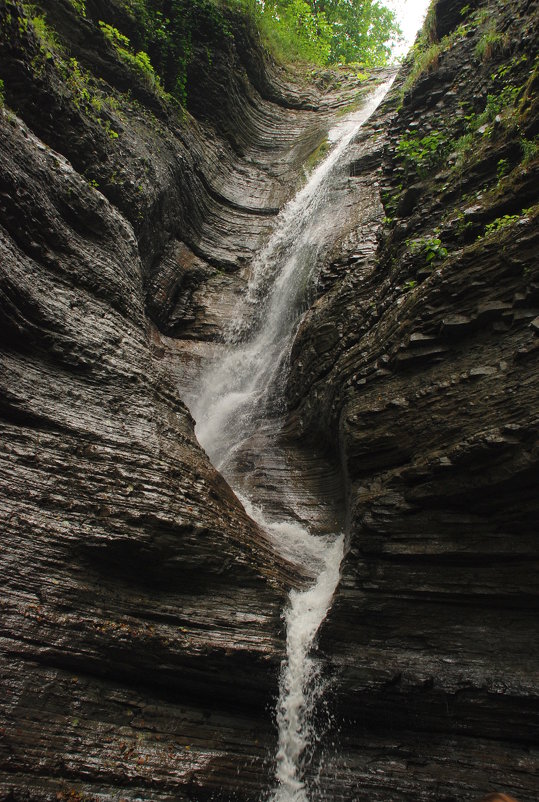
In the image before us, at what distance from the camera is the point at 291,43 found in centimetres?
2273

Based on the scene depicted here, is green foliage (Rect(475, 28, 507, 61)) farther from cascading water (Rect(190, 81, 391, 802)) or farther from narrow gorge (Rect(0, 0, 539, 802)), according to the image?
cascading water (Rect(190, 81, 391, 802))

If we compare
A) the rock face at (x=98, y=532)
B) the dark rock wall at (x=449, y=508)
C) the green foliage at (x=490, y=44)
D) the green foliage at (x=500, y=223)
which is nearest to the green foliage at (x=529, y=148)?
the dark rock wall at (x=449, y=508)

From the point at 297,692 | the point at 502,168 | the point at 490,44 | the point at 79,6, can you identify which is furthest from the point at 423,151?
the point at 297,692

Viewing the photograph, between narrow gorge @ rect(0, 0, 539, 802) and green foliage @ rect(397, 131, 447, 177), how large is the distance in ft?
0.29

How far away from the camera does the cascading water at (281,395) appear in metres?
5.44

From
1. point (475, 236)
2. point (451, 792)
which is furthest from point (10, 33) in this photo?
point (451, 792)

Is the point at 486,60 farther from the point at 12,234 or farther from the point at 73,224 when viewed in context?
the point at 12,234

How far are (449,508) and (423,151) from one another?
8.36 m

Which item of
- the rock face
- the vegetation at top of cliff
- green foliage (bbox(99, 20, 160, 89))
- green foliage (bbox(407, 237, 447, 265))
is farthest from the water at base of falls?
the vegetation at top of cliff

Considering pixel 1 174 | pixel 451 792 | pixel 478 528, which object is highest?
pixel 1 174

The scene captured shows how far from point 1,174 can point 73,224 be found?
1.75 metres

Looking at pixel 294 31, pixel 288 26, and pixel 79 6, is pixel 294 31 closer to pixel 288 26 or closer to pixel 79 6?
pixel 288 26

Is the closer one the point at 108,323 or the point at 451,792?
the point at 451,792

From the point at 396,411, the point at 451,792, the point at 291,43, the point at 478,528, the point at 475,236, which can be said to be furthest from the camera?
the point at 291,43
